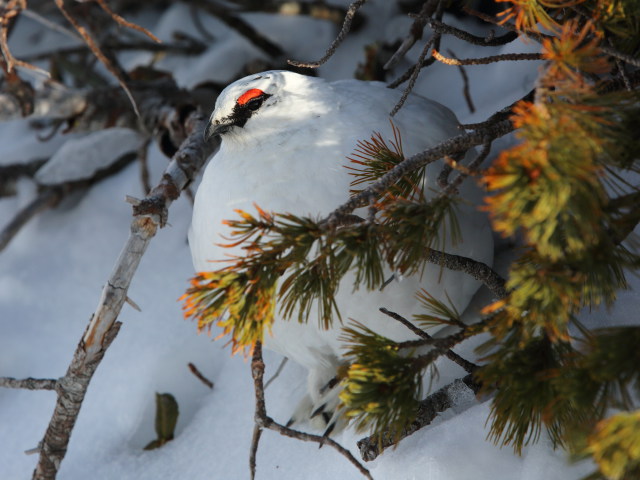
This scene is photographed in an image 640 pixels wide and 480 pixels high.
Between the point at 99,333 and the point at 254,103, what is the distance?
57 centimetres

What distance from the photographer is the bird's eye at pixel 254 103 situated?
1457mm

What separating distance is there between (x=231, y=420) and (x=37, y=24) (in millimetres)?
2312

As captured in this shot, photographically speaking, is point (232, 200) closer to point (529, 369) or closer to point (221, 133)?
point (221, 133)

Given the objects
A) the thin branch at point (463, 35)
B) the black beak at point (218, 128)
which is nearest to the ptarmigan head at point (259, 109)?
the black beak at point (218, 128)

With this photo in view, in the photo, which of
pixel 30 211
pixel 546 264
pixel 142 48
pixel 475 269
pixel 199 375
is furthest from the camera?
pixel 142 48

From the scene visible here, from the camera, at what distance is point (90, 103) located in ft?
7.19

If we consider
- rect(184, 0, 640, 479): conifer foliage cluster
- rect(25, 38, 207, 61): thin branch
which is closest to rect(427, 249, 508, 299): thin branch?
rect(184, 0, 640, 479): conifer foliage cluster

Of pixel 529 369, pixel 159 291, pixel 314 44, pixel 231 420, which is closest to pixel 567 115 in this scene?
pixel 529 369

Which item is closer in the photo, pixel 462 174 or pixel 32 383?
pixel 462 174

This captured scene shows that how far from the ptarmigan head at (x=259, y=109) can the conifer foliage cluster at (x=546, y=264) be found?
566mm

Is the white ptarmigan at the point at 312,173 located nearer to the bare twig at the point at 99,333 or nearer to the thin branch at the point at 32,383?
the bare twig at the point at 99,333

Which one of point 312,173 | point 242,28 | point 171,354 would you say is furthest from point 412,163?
point 242,28

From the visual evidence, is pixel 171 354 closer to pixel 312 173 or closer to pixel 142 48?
pixel 312 173

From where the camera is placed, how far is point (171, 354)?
6.30ft
